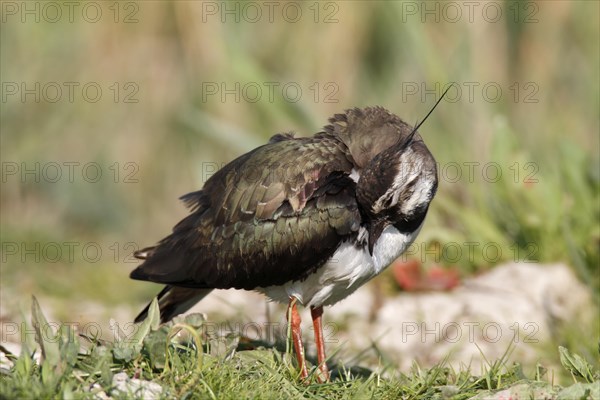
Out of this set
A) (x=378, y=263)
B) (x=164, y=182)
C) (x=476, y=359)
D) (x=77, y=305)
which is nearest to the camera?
(x=378, y=263)

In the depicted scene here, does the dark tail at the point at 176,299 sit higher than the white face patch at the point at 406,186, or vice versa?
the white face patch at the point at 406,186

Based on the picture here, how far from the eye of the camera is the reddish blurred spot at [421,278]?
7.52 m

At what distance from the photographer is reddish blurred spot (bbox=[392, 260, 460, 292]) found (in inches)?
296

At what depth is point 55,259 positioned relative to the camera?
30.9 ft

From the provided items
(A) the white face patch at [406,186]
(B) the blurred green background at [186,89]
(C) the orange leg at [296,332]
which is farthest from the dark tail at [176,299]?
(B) the blurred green background at [186,89]

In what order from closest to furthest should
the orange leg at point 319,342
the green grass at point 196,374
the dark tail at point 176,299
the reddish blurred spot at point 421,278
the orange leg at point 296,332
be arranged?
the green grass at point 196,374, the orange leg at point 319,342, the orange leg at point 296,332, the dark tail at point 176,299, the reddish blurred spot at point 421,278

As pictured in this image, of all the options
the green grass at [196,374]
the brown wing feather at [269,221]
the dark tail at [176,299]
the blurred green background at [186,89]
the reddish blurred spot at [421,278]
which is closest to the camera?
the green grass at [196,374]

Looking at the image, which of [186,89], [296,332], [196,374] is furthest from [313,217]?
[186,89]

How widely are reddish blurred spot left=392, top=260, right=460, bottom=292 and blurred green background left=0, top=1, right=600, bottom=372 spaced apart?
1.60 meters

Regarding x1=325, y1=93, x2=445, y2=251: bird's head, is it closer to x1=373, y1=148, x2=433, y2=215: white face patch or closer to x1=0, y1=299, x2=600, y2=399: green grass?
x1=373, y1=148, x2=433, y2=215: white face patch

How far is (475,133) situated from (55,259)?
4.07m

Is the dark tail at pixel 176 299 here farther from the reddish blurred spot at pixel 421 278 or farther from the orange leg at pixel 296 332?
the reddish blurred spot at pixel 421 278

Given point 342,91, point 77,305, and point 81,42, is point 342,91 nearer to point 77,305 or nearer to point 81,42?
point 81,42

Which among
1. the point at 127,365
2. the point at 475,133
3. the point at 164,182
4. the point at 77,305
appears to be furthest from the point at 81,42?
the point at 127,365
